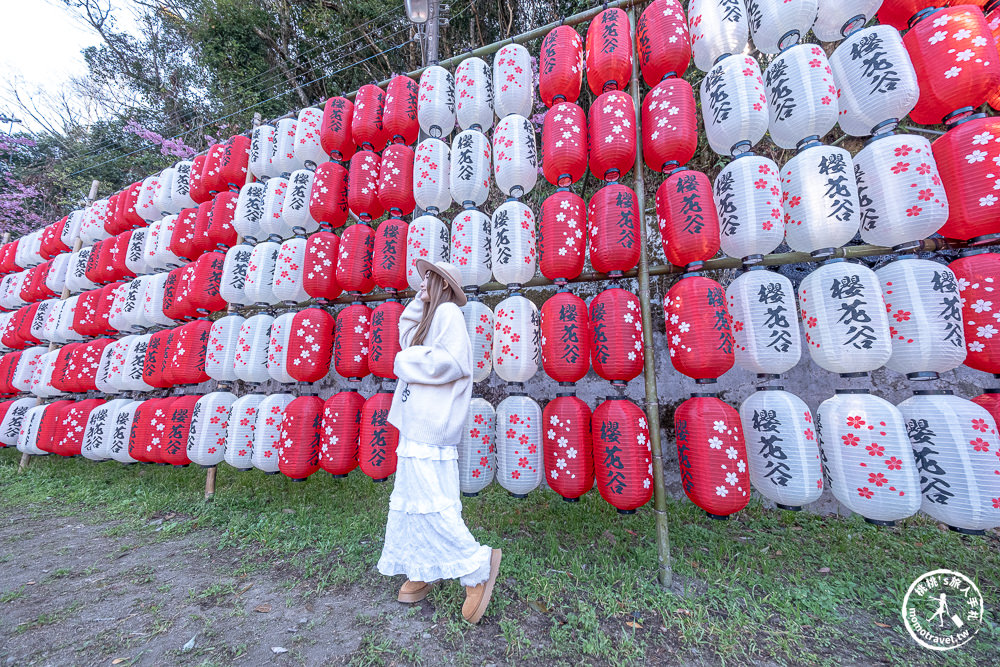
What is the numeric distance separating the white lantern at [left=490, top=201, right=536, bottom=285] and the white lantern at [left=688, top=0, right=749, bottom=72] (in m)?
1.88

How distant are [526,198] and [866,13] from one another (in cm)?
345

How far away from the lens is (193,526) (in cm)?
329

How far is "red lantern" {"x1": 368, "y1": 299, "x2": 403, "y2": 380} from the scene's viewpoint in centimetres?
308

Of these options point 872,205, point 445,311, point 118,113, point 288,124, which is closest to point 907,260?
point 872,205

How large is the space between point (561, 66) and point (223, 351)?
4389 millimetres

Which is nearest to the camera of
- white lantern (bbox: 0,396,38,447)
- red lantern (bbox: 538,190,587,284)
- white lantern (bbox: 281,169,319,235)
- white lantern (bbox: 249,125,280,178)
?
red lantern (bbox: 538,190,587,284)

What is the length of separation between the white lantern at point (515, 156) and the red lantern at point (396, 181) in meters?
1.00

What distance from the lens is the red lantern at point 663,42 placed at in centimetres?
273

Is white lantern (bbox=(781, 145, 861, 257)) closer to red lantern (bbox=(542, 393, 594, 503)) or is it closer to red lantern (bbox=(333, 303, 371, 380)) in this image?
red lantern (bbox=(542, 393, 594, 503))

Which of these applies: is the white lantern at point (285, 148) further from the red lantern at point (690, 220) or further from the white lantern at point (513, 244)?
the red lantern at point (690, 220)

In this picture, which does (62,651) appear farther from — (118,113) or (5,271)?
(118,113)

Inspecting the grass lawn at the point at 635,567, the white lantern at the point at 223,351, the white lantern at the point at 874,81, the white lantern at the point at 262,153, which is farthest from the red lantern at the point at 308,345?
the white lantern at the point at 874,81

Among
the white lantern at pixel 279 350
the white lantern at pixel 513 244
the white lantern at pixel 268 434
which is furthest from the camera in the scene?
the white lantern at pixel 279 350

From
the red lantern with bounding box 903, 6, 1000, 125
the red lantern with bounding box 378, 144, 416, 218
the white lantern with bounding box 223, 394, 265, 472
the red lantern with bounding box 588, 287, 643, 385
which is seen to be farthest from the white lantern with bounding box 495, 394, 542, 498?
the red lantern with bounding box 903, 6, 1000, 125
